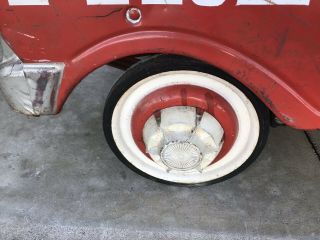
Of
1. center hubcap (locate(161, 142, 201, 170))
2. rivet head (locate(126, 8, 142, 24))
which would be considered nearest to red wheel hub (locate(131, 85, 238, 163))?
center hubcap (locate(161, 142, 201, 170))

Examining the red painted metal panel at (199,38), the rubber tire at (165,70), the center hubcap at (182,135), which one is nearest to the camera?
the red painted metal panel at (199,38)

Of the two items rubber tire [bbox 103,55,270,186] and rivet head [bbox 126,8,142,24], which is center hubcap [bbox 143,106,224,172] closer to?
rubber tire [bbox 103,55,270,186]

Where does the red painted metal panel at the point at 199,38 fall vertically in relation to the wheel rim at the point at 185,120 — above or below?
above

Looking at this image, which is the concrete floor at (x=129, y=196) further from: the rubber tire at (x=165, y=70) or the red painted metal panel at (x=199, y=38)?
the red painted metal panel at (x=199, y=38)

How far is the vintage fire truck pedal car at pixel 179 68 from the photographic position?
1395 mm

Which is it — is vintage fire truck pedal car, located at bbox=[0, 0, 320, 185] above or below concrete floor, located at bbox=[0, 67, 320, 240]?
above

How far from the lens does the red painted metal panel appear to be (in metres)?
1.38

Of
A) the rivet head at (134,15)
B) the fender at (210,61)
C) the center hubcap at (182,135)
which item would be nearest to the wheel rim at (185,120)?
the center hubcap at (182,135)

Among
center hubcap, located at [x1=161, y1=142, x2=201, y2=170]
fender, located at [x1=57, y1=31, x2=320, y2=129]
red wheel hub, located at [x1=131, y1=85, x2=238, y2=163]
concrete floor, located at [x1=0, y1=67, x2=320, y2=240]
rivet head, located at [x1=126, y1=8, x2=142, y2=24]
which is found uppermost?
→ rivet head, located at [x1=126, y1=8, x2=142, y2=24]

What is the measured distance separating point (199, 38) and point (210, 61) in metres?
0.09

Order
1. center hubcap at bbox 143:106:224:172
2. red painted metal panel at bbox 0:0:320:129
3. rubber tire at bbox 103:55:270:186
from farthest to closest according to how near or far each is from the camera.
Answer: center hubcap at bbox 143:106:224:172 < rubber tire at bbox 103:55:270:186 < red painted metal panel at bbox 0:0:320:129

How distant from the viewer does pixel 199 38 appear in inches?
56.4

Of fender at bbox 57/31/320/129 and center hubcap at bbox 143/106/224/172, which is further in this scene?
center hubcap at bbox 143/106/224/172

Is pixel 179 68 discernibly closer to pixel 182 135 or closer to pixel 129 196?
pixel 182 135
